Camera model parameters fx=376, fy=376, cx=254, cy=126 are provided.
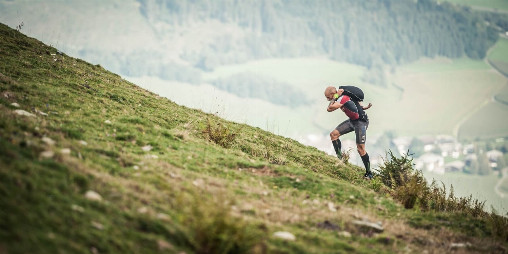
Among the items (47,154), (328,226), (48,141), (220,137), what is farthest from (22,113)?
(328,226)

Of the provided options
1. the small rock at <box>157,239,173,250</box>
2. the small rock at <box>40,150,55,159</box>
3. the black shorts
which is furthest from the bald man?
the small rock at <box>157,239,173,250</box>

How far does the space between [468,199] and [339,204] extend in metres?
6.71

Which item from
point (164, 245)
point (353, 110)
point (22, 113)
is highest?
point (353, 110)

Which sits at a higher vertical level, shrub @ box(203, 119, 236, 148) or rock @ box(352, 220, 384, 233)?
shrub @ box(203, 119, 236, 148)

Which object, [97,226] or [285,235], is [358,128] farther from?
[97,226]

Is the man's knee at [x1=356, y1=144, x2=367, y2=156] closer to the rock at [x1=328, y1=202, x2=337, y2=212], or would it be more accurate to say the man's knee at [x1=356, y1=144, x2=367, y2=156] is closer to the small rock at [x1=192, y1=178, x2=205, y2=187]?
the rock at [x1=328, y1=202, x2=337, y2=212]

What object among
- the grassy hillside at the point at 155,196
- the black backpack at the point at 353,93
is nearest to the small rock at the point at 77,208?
the grassy hillside at the point at 155,196

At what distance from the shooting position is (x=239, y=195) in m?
8.25

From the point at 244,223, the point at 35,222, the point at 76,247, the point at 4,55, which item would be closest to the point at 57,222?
the point at 35,222

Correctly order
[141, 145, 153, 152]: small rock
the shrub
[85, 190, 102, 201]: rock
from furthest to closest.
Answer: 1. the shrub
2. [141, 145, 153, 152]: small rock
3. [85, 190, 102, 201]: rock

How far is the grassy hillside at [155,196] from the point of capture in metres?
4.93

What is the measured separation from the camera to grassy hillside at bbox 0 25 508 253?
16.2ft

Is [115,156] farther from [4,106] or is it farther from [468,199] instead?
[468,199]

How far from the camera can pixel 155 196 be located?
6535 mm
